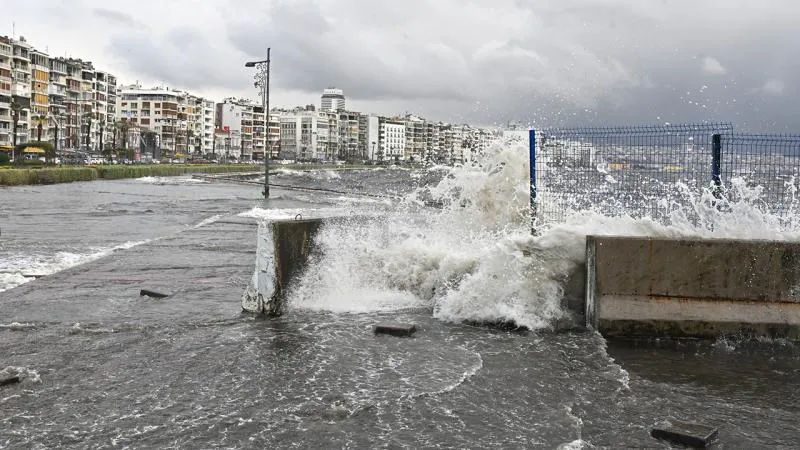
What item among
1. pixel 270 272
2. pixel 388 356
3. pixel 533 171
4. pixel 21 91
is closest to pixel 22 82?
pixel 21 91

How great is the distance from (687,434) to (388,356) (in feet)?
12.0

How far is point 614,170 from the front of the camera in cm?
1299

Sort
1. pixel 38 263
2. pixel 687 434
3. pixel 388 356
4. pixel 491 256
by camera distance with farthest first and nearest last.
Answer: pixel 38 263 < pixel 491 256 < pixel 388 356 < pixel 687 434

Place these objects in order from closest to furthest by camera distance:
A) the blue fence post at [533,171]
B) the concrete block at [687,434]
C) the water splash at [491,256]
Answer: the concrete block at [687,434]
the water splash at [491,256]
the blue fence post at [533,171]

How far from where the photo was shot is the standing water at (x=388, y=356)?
6.54 metres

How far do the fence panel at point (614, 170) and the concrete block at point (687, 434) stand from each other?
556cm

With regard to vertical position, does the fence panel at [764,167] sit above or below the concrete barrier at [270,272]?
above

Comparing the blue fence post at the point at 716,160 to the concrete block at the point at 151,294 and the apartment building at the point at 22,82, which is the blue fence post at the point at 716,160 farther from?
the apartment building at the point at 22,82

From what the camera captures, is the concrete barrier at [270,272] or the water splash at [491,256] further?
the concrete barrier at [270,272]

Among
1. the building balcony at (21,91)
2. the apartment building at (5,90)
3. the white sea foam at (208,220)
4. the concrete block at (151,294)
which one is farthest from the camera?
the building balcony at (21,91)

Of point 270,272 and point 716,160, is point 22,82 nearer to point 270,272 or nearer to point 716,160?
point 270,272

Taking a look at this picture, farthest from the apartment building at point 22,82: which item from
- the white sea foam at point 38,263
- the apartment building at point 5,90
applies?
the white sea foam at point 38,263

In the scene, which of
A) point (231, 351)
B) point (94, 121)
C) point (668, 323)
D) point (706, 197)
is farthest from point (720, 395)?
point (94, 121)

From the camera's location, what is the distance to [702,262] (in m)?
10.1
